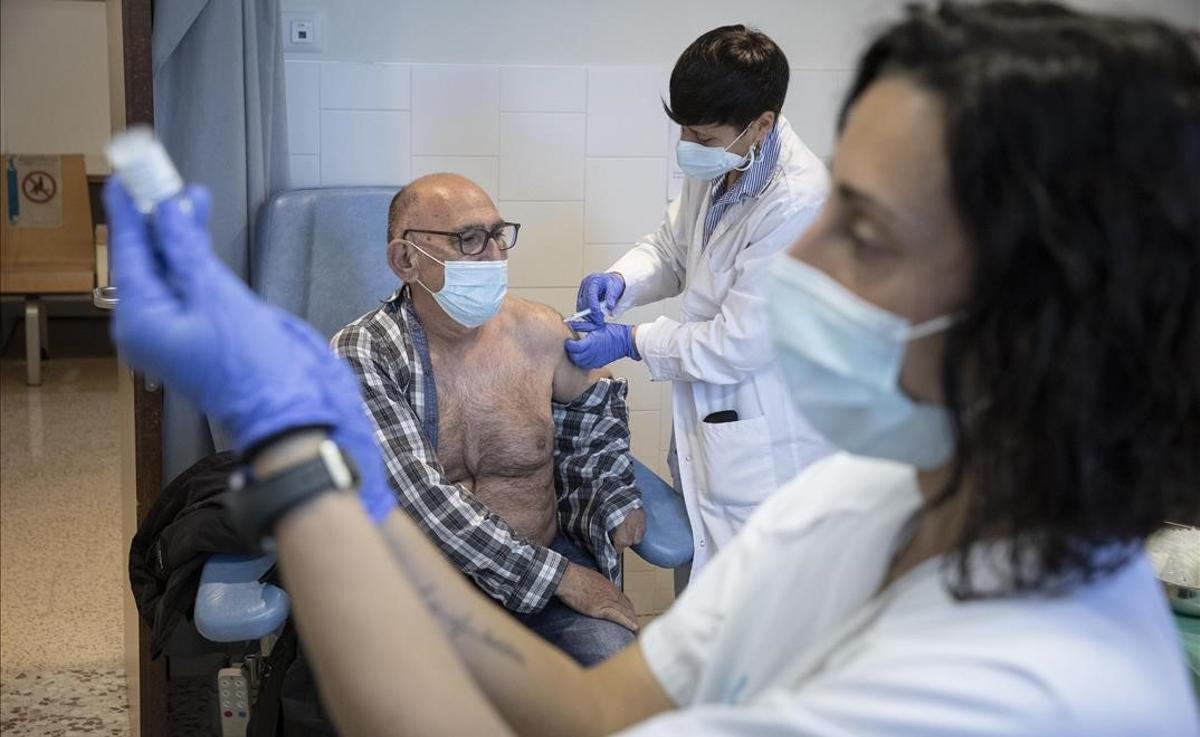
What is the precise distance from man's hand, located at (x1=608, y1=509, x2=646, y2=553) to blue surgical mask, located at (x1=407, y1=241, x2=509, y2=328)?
48 centimetres

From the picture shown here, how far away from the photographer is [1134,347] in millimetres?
788

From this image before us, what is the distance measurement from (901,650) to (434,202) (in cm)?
181

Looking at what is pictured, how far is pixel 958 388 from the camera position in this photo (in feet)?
2.77

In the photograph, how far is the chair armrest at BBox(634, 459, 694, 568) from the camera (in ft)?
8.07

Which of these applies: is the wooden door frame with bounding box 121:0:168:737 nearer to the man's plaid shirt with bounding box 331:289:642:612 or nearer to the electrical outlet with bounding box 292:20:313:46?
the man's plaid shirt with bounding box 331:289:642:612

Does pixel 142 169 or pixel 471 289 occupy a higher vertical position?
pixel 142 169

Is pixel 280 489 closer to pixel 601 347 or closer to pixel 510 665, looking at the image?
pixel 510 665

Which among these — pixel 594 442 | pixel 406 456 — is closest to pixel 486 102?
pixel 594 442

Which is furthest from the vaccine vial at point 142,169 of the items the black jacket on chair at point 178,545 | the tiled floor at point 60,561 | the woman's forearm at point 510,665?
the tiled floor at point 60,561

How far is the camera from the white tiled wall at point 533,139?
10.3 ft

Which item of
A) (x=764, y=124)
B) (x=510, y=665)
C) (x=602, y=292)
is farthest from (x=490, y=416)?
(x=510, y=665)

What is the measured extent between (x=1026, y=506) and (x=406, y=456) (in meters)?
1.60

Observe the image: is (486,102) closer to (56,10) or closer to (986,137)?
(986,137)

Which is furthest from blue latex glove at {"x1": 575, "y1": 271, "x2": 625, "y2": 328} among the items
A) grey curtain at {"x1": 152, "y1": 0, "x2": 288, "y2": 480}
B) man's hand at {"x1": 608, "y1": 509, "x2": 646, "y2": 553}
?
grey curtain at {"x1": 152, "y1": 0, "x2": 288, "y2": 480}
